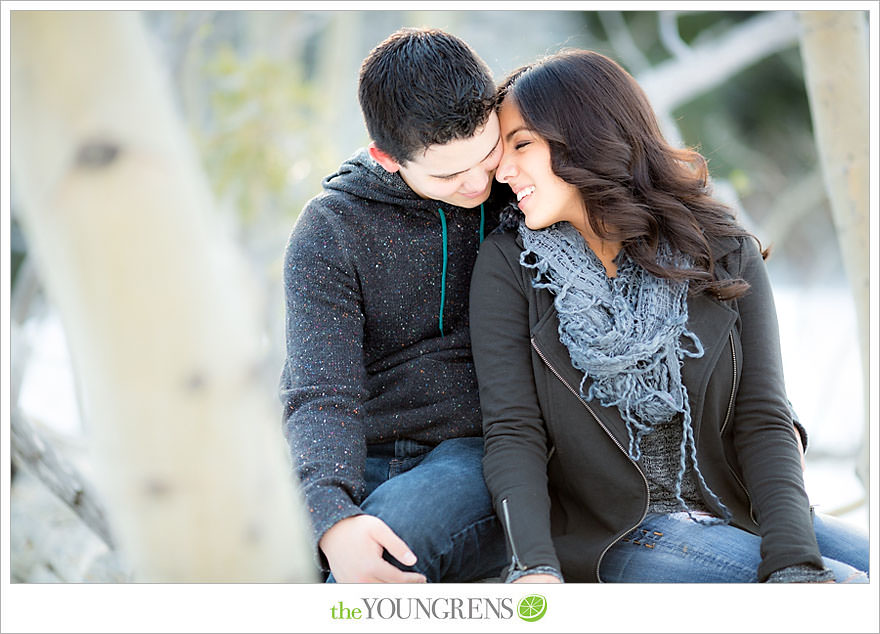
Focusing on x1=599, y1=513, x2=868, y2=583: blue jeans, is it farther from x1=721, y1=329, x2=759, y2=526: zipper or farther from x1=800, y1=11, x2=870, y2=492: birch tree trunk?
x1=800, y1=11, x2=870, y2=492: birch tree trunk

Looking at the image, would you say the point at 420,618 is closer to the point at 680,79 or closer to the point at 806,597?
the point at 806,597

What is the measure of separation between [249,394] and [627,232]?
96 centimetres

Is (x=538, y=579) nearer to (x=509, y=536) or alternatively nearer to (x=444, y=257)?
(x=509, y=536)

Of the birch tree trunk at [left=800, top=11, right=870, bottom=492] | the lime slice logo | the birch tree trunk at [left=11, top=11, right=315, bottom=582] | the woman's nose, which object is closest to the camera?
the birch tree trunk at [left=11, top=11, right=315, bottom=582]

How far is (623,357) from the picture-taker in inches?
55.9

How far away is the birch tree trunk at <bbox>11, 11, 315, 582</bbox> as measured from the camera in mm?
672

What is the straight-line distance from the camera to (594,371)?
146cm

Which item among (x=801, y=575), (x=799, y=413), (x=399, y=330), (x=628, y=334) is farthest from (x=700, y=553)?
(x=799, y=413)

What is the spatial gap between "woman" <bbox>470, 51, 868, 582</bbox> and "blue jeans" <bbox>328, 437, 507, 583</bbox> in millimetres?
88

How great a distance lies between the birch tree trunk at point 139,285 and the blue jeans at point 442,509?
2.32ft

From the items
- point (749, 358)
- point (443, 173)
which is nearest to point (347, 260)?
point (443, 173)

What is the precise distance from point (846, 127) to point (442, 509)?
1255 mm

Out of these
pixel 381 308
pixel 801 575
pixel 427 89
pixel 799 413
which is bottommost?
pixel 799 413

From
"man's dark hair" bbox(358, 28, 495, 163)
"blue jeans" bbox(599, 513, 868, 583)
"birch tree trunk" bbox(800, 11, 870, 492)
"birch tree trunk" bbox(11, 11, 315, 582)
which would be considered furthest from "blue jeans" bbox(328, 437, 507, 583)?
"birch tree trunk" bbox(800, 11, 870, 492)
